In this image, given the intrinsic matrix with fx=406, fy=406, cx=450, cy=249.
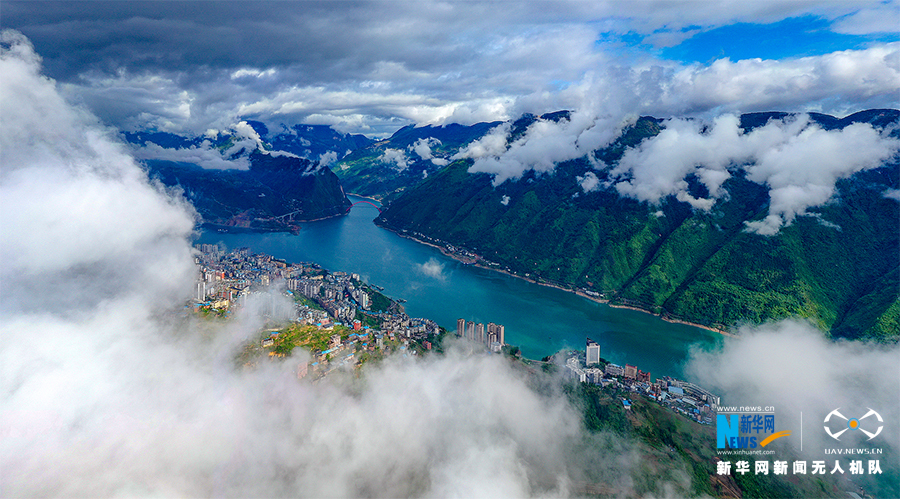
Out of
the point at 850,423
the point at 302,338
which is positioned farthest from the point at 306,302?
the point at 850,423

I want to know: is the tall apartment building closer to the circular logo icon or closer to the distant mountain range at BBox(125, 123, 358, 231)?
the circular logo icon

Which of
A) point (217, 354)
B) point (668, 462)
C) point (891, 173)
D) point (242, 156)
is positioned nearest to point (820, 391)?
point (668, 462)

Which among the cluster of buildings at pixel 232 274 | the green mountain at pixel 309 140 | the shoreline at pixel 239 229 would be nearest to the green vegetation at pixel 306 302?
the cluster of buildings at pixel 232 274

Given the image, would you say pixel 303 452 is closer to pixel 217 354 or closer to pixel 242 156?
pixel 217 354

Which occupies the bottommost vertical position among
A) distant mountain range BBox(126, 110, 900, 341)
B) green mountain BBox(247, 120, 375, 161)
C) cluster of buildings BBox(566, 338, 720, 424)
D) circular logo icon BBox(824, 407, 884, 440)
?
circular logo icon BBox(824, 407, 884, 440)

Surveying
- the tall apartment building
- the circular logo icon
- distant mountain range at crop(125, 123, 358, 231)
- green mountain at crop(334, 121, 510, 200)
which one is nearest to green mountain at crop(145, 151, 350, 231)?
distant mountain range at crop(125, 123, 358, 231)

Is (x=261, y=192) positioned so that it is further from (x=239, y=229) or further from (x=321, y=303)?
(x=321, y=303)

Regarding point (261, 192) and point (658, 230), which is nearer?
point (658, 230)
